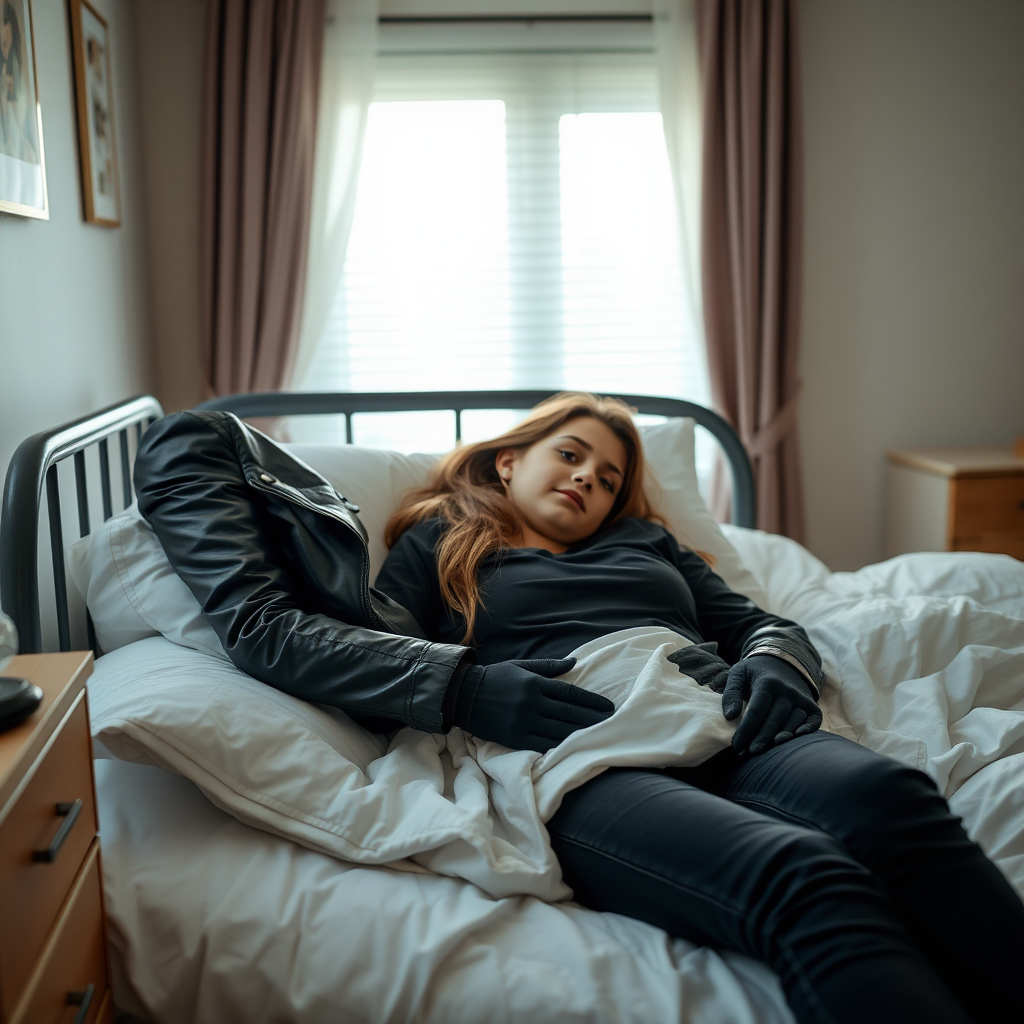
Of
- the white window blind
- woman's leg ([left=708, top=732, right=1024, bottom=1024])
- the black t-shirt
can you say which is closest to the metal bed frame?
the black t-shirt

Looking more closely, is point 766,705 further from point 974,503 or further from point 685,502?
point 974,503

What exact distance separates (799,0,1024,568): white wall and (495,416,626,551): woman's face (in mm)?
1646

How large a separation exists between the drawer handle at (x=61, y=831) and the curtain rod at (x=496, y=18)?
2.58 metres

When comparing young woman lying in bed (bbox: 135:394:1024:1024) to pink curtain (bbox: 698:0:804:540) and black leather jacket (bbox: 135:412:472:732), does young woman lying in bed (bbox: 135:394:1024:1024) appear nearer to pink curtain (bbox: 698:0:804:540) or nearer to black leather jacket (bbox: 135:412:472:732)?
black leather jacket (bbox: 135:412:472:732)

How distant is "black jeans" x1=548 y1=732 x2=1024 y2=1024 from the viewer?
801 mm

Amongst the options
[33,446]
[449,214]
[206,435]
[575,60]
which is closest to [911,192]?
[575,60]

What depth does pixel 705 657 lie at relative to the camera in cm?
129

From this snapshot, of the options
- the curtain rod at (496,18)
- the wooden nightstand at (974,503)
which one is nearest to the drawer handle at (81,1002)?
the wooden nightstand at (974,503)

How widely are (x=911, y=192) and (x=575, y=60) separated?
115 centimetres

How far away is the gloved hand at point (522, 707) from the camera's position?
3.67ft

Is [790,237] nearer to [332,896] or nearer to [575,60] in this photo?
[575,60]

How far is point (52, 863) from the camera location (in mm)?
766

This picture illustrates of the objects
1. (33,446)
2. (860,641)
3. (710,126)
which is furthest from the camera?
(710,126)

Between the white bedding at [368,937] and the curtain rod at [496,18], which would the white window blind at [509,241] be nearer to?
the curtain rod at [496,18]
